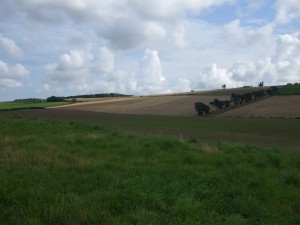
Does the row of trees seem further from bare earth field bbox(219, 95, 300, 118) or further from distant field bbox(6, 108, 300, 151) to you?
distant field bbox(6, 108, 300, 151)

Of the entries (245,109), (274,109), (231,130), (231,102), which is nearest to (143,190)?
(231,130)

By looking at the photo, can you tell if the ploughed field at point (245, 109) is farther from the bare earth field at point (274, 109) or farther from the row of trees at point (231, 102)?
the row of trees at point (231, 102)

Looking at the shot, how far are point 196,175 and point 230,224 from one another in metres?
3.73

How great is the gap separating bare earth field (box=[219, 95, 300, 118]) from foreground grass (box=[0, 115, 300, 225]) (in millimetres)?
65902

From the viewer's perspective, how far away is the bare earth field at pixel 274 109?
77.7 meters

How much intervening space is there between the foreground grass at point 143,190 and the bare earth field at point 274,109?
6590cm

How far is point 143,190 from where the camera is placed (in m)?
8.20

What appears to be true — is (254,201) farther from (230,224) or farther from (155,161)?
(155,161)

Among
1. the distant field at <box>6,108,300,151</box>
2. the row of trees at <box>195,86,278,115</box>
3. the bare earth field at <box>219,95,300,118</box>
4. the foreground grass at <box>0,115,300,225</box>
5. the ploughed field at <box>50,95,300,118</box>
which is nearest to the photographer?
the foreground grass at <box>0,115,300,225</box>

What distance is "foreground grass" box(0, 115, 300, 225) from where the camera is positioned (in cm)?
664

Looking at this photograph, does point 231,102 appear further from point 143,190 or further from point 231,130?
point 143,190

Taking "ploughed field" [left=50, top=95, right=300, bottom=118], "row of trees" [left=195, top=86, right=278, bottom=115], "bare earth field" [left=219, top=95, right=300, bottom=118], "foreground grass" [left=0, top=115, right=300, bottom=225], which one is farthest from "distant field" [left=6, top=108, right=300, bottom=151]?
"row of trees" [left=195, top=86, right=278, bottom=115]

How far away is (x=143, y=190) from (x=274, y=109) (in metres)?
81.1

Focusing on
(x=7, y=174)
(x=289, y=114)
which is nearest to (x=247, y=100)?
(x=289, y=114)
